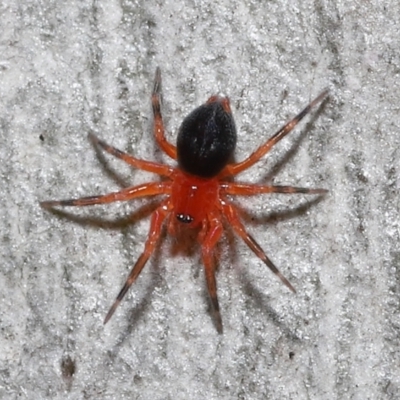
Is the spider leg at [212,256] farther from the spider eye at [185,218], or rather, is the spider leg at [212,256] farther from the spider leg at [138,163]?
the spider leg at [138,163]

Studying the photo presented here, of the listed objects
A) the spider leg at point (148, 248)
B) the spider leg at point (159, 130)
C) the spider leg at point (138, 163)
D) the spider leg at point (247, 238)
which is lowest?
the spider leg at point (148, 248)

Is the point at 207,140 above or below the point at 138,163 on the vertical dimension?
above

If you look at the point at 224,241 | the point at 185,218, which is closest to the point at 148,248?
the point at 185,218

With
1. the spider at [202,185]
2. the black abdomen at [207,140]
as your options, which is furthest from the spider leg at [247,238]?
the black abdomen at [207,140]

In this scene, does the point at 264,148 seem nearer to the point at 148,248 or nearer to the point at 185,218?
the point at 185,218

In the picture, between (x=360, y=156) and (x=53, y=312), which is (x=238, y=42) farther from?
(x=53, y=312)

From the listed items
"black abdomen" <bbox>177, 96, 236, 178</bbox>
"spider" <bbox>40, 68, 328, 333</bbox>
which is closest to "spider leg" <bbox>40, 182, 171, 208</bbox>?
"spider" <bbox>40, 68, 328, 333</bbox>

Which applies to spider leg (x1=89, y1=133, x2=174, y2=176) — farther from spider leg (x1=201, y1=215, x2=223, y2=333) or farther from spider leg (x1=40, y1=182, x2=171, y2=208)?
spider leg (x1=201, y1=215, x2=223, y2=333)
